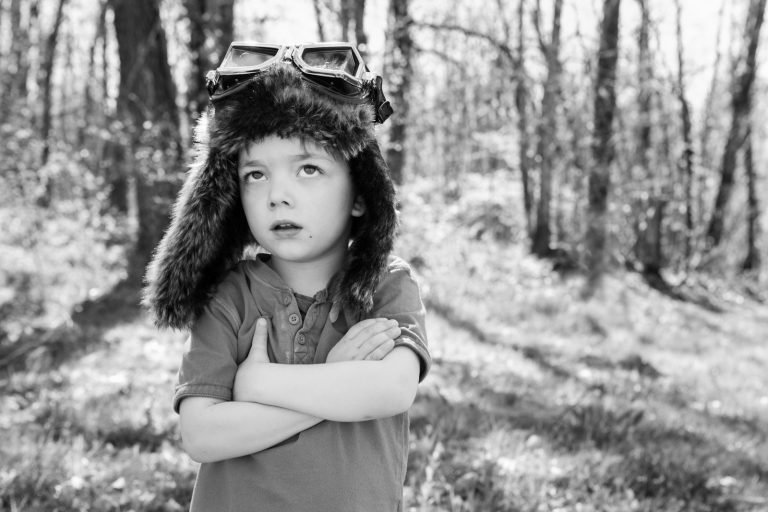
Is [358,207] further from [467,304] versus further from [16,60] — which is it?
[16,60]

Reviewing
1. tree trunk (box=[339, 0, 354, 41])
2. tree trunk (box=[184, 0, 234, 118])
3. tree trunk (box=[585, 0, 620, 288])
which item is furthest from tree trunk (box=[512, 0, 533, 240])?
tree trunk (box=[184, 0, 234, 118])

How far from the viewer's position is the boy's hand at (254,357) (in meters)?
1.85

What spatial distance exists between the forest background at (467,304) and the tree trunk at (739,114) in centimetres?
121

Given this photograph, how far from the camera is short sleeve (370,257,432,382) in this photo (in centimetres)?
196

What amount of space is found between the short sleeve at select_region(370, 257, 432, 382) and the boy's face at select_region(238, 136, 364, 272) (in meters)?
0.24

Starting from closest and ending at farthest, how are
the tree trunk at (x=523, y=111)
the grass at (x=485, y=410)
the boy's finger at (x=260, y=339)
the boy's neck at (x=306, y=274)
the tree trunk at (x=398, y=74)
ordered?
the boy's finger at (x=260, y=339) < the boy's neck at (x=306, y=274) < the grass at (x=485, y=410) < the tree trunk at (x=398, y=74) < the tree trunk at (x=523, y=111)

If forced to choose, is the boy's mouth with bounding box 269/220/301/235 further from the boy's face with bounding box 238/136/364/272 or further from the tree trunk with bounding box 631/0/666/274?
the tree trunk with bounding box 631/0/666/274

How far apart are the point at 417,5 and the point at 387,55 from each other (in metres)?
1.60

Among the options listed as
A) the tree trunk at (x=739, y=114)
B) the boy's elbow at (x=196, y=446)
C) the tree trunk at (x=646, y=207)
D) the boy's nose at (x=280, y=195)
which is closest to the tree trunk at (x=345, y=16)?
the boy's nose at (x=280, y=195)

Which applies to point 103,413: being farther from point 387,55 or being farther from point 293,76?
point 387,55

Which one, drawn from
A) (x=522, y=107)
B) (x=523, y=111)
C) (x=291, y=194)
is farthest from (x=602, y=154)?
(x=291, y=194)

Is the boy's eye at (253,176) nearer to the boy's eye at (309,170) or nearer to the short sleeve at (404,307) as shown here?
the boy's eye at (309,170)

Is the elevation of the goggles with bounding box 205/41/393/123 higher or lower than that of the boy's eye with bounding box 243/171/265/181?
higher

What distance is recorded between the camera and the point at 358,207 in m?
2.15
